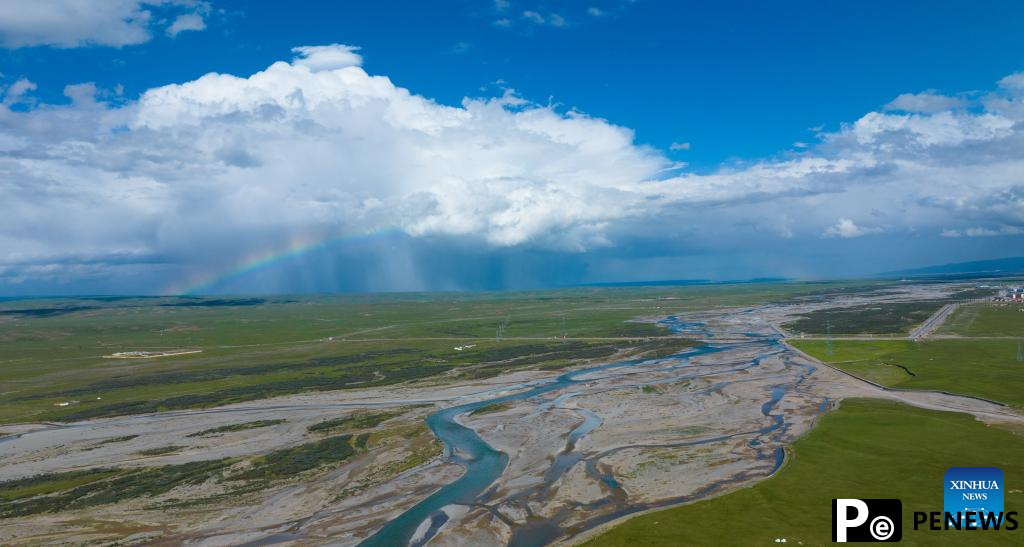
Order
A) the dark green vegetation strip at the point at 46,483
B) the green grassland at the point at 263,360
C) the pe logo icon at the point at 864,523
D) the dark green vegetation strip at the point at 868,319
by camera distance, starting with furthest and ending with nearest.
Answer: the dark green vegetation strip at the point at 868,319
the green grassland at the point at 263,360
the dark green vegetation strip at the point at 46,483
the pe logo icon at the point at 864,523

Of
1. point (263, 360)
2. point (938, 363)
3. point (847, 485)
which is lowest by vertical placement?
point (263, 360)

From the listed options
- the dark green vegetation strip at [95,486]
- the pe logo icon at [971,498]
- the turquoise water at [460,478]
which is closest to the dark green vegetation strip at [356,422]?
the turquoise water at [460,478]

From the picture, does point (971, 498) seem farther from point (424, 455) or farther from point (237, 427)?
point (237, 427)

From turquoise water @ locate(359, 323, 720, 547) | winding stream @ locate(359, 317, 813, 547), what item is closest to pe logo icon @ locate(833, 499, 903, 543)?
winding stream @ locate(359, 317, 813, 547)

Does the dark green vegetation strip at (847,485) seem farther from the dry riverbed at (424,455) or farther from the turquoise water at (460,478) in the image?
the turquoise water at (460,478)

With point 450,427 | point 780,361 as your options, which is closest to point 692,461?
point 450,427

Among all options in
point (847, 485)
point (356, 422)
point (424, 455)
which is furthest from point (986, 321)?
point (356, 422)
